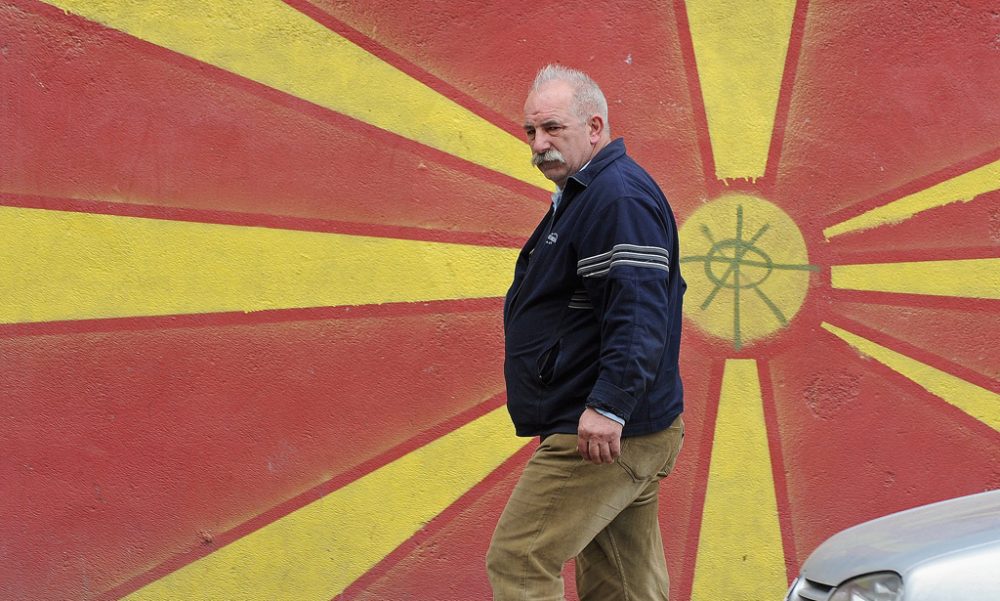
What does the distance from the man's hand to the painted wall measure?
5.06 feet

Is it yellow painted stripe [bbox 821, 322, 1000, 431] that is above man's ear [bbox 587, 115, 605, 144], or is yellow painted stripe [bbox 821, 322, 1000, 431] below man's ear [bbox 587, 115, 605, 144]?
below

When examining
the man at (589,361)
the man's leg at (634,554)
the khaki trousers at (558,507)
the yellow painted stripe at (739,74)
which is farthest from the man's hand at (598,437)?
the yellow painted stripe at (739,74)

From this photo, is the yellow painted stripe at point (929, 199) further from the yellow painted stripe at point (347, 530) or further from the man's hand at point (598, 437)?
the man's hand at point (598, 437)

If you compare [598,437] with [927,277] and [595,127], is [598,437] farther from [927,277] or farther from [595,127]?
[927,277]

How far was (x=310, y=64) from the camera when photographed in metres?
4.32

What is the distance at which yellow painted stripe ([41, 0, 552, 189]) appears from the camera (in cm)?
425

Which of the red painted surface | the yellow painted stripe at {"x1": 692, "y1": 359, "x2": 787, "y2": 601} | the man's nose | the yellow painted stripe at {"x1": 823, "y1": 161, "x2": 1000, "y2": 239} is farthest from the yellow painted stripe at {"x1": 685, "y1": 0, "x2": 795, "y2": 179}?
the man's nose

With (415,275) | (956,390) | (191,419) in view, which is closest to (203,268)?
(191,419)

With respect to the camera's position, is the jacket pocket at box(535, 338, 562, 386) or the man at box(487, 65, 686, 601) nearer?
the man at box(487, 65, 686, 601)

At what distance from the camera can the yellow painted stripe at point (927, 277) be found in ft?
14.6

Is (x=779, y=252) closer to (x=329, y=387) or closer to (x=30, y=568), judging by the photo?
(x=329, y=387)

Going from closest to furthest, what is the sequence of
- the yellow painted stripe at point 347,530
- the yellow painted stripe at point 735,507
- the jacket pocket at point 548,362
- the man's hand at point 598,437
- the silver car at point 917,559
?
the silver car at point 917,559
the man's hand at point 598,437
the jacket pocket at point 548,362
the yellow painted stripe at point 347,530
the yellow painted stripe at point 735,507

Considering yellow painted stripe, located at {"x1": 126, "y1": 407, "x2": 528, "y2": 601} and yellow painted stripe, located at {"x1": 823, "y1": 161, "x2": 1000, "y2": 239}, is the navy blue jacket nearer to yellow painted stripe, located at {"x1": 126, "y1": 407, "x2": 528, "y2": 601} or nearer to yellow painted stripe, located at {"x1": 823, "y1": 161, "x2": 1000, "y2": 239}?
A: yellow painted stripe, located at {"x1": 126, "y1": 407, "x2": 528, "y2": 601}

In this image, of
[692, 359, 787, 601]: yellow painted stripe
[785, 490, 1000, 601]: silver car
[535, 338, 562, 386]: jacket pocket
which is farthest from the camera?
[692, 359, 787, 601]: yellow painted stripe
